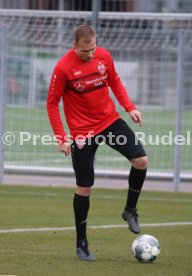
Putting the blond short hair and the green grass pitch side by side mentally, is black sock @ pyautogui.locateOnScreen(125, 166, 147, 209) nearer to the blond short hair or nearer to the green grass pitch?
the green grass pitch

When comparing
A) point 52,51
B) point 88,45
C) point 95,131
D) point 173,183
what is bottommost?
point 173,183

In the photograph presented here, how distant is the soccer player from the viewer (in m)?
8.88

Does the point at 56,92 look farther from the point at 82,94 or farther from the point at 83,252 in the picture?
the point at 83,252

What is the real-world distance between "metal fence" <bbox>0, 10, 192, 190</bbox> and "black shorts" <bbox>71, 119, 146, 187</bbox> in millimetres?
7044

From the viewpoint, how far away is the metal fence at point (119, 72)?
16781 mm

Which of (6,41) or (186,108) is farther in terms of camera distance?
(186,108)

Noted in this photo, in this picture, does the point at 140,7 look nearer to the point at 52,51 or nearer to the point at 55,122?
the point at 52,51

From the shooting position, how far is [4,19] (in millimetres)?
18250

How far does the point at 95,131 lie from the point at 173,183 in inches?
282

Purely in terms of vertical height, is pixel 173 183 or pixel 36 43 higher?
pixel 36 43

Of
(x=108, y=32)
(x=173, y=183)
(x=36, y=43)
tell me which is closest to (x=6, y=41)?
(x=36, y=43)

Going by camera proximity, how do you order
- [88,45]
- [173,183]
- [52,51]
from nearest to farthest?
[88,45] < [173,183] < [52,51]

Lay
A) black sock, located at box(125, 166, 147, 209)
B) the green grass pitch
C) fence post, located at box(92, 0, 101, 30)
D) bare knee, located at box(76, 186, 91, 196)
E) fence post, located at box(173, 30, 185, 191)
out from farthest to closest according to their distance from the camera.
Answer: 1. fence post, located at box(92, 0, 101, 30)
2. fence post, located at box(173, 30, 185, 191)
3. black sock, located at box(125, 166, 147, 209)
4. bare knee, located at box(76, 186, 91, 196)
5. the green grass pitch

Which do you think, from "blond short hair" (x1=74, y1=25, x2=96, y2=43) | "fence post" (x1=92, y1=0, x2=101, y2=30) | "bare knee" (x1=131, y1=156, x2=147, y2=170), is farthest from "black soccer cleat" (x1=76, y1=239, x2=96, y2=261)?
"fence post" (x1=92, y1=0, x2=101, y2=30)
